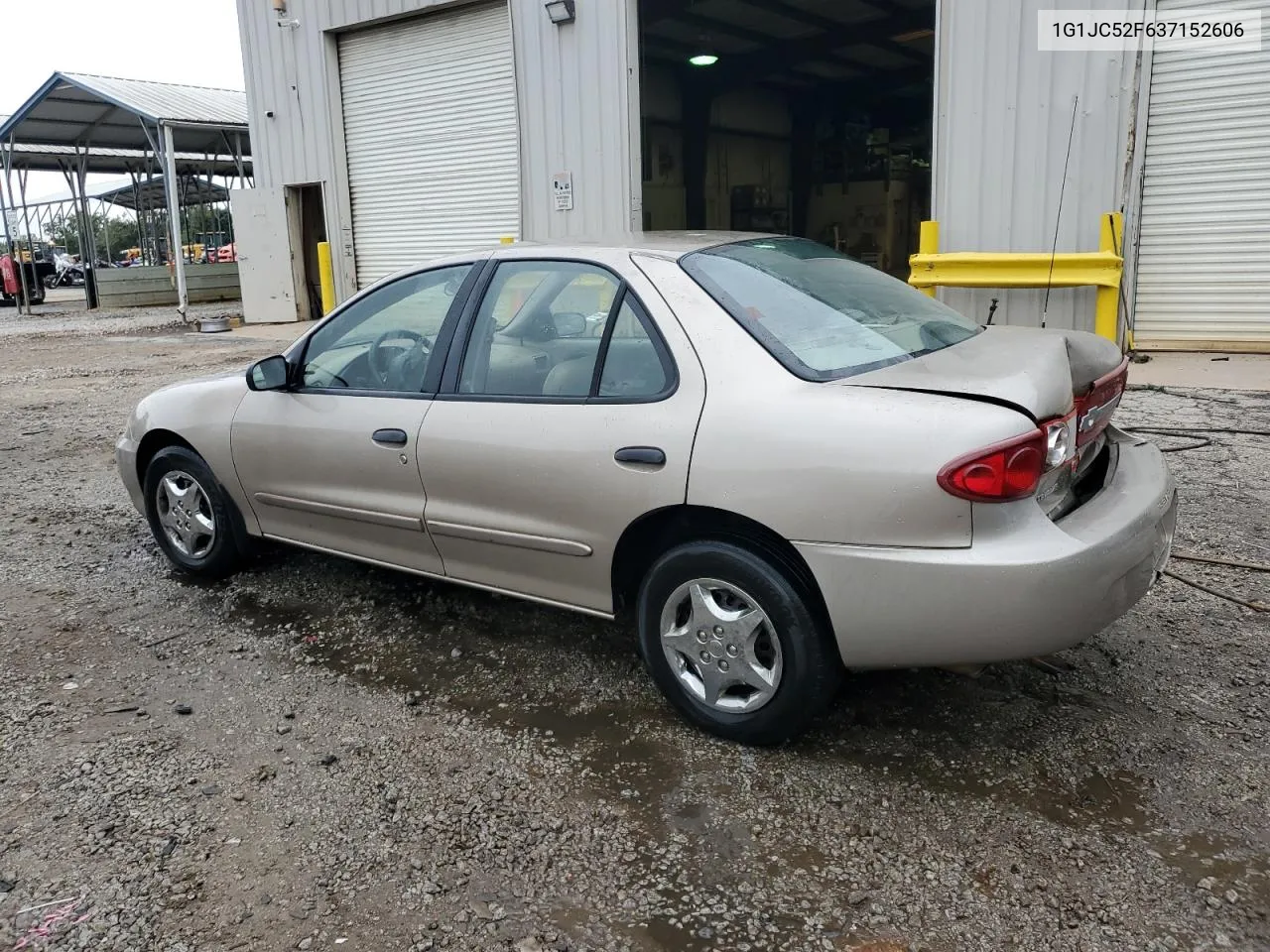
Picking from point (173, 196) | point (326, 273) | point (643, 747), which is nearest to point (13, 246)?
point (173, 196)

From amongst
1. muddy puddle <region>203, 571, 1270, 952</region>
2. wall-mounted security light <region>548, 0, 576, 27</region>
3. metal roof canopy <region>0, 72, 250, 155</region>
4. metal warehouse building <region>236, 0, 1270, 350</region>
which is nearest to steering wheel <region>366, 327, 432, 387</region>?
metal warehouse building <region>236, 0, 1270, 350</region>

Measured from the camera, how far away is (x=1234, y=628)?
12.0 feet

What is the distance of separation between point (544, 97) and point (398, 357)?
31.9ft

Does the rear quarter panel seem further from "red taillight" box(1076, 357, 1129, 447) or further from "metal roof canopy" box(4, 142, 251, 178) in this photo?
"metal roof canopy" box(4, 142, 251, 178)

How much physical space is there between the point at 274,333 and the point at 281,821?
15154 millimetres

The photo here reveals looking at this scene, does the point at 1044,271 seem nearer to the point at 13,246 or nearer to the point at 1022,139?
the point at 1022,139

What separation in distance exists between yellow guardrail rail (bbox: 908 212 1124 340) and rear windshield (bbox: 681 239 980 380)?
555 centimetres

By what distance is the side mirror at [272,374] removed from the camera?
13.4 feet

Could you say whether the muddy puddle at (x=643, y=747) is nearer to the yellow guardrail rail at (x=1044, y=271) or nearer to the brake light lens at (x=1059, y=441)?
the brake light lens at (x=1059, y=441)

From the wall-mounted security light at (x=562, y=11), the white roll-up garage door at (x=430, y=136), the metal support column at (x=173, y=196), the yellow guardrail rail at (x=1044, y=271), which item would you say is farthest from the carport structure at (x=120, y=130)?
the yellow guardrail rail at (x=1044, y=271)

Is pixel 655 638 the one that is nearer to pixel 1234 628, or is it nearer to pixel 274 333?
pixel 1234 628

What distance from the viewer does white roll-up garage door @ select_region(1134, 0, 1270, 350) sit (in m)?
8.98

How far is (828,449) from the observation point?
268 centimetres

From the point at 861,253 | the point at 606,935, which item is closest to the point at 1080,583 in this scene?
the point at 606,935
